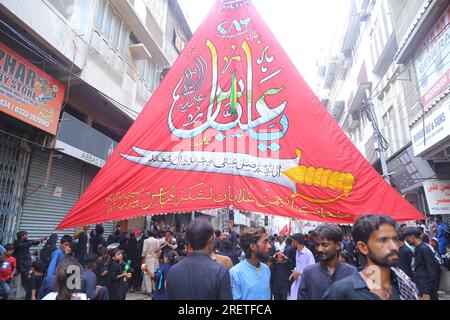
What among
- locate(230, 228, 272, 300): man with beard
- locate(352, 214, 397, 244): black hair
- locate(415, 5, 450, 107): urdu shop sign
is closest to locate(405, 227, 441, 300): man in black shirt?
locate(230, 228, 272, 300): man with beard

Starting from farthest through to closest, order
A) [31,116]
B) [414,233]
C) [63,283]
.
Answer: [31,116] → [414,233] → [63,283]

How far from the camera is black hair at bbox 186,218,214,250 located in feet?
7.64

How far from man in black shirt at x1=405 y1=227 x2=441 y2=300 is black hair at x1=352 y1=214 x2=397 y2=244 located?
3705 millimetres

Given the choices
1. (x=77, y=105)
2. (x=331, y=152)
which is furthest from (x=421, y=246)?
(x=77, y=105)

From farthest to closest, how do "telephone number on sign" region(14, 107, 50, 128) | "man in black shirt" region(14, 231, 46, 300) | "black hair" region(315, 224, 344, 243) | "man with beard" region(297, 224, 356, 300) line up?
"telephone number on sign" region(14, 107, 50, 128), "man in black shirt" region(14, 231, 46, 300), "black hair" region(315, 224, 344, 243), "man with beard" region(297, 224, 356, 300)

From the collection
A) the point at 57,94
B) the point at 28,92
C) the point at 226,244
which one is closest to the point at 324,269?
the point at 226,244

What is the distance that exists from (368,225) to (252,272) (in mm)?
1405

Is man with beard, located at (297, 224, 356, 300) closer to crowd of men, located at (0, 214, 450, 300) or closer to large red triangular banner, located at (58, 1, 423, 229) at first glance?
crowd of men, located at (0, 214, 450, 300)

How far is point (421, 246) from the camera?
16.0 ft

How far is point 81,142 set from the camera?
9594 mm

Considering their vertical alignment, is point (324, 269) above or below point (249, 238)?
below

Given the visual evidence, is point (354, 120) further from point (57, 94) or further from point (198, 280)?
point (198, 280)

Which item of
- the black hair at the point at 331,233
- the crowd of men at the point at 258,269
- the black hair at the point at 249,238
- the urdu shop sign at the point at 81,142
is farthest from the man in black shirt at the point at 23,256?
the black hair at the point at 331,233
